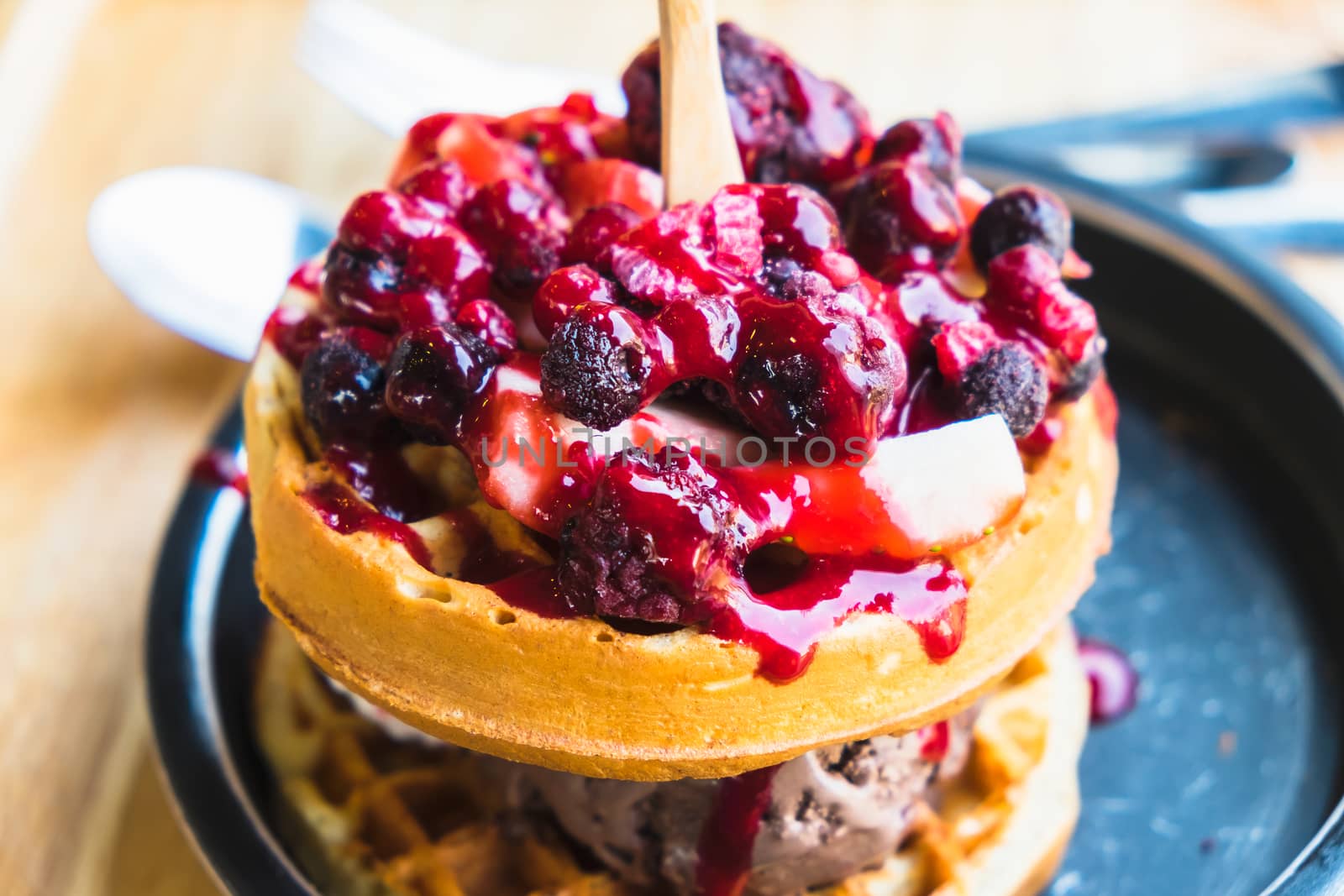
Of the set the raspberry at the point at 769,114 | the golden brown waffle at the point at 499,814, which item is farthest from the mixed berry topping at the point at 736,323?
the golden brown waffle at the point at 499,814

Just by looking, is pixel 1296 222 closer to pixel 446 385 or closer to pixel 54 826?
pixel 446 385

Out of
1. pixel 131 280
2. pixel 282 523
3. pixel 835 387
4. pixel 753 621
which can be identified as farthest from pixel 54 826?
pixel 835 387

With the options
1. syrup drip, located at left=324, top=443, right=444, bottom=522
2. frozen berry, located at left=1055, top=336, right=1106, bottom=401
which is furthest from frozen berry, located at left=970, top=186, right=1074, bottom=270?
syrup drip, located at left=324, top=443, right=444, bottom=522

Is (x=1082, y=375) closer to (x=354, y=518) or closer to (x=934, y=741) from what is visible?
(x=934, y=741)

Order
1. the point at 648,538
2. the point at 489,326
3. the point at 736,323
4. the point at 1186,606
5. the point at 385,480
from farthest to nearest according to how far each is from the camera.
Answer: the point at 1186,606 → the point at 385,480 → the point at 489,326 → the point at 736,323 → the point at 648,538

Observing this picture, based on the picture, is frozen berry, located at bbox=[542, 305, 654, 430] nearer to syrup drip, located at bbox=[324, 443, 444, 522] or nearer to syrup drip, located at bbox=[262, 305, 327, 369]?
syrup drip, located at bbox=[324, 443, 444, 522]

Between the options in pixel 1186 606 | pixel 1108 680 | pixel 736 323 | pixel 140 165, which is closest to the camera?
pixel 736 323

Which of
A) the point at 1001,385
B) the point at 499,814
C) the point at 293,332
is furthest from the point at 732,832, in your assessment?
the point at 293,332
